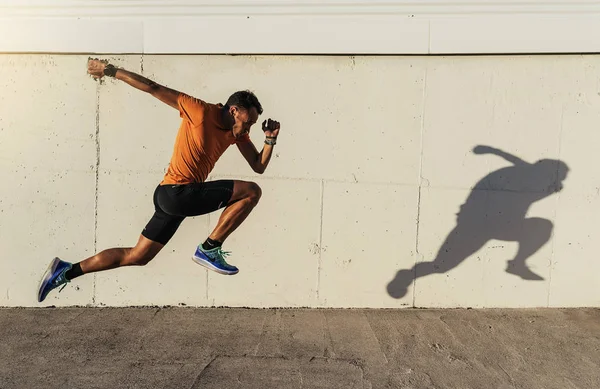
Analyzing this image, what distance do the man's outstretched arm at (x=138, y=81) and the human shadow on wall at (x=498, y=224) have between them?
295 centimetres

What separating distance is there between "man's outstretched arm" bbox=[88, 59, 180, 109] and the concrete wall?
22.3 inches

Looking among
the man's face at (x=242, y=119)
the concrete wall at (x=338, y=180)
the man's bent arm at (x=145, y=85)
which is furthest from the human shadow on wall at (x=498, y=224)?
the man's bent arm at (x=145, y=85)

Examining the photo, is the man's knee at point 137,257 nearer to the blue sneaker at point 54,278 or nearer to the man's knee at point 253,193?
the blue sneaker at point 54,278

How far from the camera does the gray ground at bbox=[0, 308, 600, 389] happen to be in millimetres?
4027

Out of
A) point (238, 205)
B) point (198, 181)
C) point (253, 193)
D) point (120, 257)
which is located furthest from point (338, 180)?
point (120, 257)

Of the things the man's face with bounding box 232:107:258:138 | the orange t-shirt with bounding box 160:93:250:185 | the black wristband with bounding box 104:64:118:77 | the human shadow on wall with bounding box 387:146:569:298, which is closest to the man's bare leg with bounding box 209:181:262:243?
the orange t-shirt with bounding box 160:93:250:185

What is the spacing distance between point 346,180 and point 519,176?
183cm

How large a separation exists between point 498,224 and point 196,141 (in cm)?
327

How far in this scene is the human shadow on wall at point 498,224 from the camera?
5465mm

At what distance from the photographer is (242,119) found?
471 centimetres

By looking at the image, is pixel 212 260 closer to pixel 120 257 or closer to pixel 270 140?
pixel 120 257
